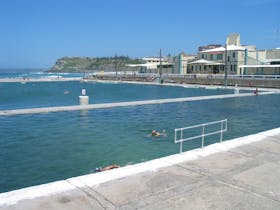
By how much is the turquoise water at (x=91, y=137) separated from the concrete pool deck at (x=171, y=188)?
2872 millimetres

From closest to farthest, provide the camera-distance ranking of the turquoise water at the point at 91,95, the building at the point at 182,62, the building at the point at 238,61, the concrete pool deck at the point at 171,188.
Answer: the concrete pool deck at the point at 171,188, the turquoise water at the point at 91,95, the building at the point at 238,61, the building at the point at 182,62

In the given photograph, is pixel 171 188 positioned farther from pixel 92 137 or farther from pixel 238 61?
pixel 238 61

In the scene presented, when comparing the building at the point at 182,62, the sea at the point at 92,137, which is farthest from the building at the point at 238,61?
the sea at the point at 92,137

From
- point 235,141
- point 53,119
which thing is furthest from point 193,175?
point 53,119

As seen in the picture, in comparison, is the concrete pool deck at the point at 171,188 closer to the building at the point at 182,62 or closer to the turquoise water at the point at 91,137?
the turquoise water at the point at 91,137

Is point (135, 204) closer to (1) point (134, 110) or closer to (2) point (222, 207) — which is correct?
(2) point (222, 207)

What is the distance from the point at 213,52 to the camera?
57.6 m

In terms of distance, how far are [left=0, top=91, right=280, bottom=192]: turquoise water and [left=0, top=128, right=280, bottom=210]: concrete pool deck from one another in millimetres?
2872

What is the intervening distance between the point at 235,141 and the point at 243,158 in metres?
1.83

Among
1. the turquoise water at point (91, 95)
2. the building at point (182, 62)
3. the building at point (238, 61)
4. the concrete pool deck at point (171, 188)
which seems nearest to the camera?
the concrete pool deck at point (171, 188)

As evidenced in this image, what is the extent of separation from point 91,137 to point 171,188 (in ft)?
24.7

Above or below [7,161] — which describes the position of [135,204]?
above

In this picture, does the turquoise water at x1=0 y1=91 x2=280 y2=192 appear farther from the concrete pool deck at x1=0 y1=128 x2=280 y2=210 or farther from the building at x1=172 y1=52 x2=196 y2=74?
the building at x1=172 y1=52 x2=196 y2=74

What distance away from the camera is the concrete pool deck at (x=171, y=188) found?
14.7 feet
